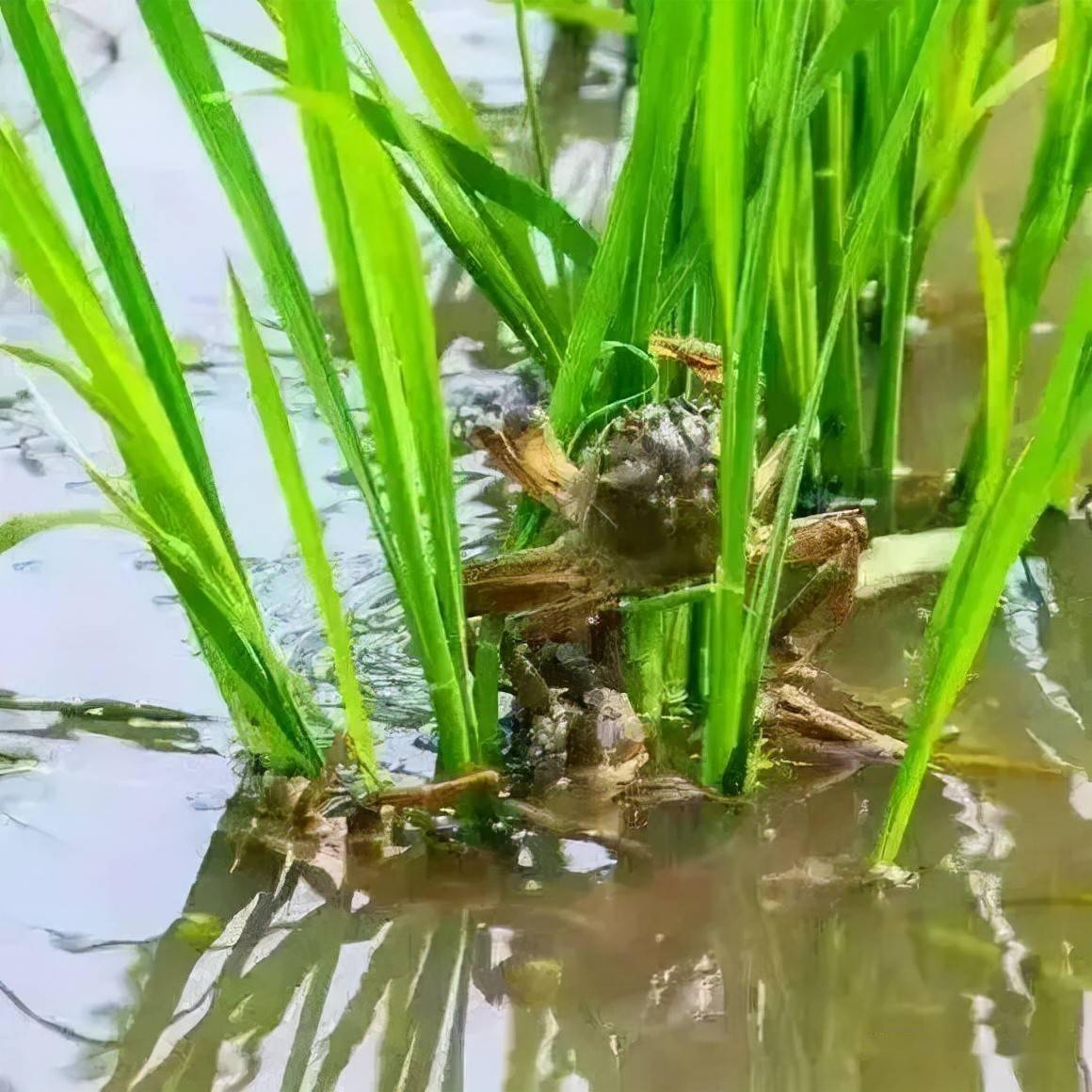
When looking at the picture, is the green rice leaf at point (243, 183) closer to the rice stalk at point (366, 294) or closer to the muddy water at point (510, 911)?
the rice stalk at point (366, 294)

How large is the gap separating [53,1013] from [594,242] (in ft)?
1.26

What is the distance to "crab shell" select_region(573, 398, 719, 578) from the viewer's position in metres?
0.46

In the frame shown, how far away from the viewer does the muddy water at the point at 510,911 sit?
43 centimetres

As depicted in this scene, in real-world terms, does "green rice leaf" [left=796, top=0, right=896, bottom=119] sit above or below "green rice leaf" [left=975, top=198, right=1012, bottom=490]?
above

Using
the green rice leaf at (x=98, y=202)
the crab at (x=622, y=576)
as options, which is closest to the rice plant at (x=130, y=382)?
the green rice leaf at (x=98, y=202)

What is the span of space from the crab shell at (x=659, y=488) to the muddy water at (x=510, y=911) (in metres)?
0.13

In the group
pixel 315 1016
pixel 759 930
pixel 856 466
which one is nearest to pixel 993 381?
pixel 856 466

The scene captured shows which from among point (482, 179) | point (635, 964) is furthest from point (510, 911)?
point (482, 179)

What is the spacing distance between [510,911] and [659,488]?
19cm

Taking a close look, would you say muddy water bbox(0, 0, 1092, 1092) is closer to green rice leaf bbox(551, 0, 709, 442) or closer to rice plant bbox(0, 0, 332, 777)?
rice plant bbox(0, 0, 332, 777)

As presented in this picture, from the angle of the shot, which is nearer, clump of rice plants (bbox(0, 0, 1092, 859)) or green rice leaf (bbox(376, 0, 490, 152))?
clump of rice plants (bbox(0, 0, 1092, 859))

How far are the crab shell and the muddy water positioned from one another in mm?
127

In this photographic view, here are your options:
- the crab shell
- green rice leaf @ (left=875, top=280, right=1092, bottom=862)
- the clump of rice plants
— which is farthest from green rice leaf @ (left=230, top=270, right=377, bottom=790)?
green rice leaf @ (left=875, top=280, right=1092, bottom=862)

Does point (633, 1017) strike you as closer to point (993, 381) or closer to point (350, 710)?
point (350, 710)
